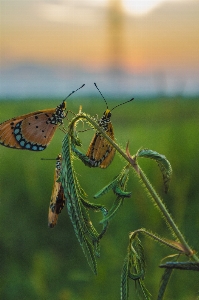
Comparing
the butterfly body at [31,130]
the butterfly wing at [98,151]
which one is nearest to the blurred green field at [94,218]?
the butterfly body at [31,130]

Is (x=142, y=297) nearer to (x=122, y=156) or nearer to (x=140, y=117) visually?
(x=122, y=156)

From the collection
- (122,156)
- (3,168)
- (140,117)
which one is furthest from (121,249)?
(140,117)

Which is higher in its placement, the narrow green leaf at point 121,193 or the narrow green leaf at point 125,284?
the narrow green leaf at point 121,193

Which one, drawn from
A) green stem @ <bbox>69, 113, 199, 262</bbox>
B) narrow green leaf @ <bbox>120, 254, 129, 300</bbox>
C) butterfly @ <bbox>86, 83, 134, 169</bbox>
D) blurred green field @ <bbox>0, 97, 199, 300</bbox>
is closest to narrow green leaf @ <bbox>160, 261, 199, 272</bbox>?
green stem @ <bbox>69, 113, 199, 262</bbox>

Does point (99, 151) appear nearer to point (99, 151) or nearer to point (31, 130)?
point (99, 151)

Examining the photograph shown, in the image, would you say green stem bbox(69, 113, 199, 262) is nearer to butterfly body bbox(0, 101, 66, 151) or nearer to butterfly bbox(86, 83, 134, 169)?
butterfly bbox(86, 83, 134, 169)

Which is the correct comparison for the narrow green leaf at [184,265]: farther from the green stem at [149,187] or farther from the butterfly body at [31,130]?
the butterfly body at [31,130]

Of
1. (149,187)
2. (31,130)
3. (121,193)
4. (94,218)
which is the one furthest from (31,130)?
(94,218)

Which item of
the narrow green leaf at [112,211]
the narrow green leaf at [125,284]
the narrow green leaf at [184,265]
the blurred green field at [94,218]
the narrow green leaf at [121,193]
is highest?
the narrow green leaf at [121,193]
